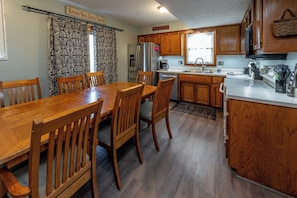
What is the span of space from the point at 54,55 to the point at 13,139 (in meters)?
2.53

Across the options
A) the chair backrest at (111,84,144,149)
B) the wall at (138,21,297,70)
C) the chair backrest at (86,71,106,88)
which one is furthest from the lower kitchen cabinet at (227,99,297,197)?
the chair backrest at (86,71,106,88)

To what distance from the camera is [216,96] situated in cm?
406

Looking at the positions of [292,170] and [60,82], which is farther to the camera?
[60,82]

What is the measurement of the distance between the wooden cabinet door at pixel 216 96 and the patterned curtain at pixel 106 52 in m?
2.59

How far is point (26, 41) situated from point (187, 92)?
3685 millimetres

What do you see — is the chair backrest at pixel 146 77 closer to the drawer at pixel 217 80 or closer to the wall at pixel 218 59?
the drawer at pixel 217 80

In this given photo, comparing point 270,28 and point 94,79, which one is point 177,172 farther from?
point 94,79

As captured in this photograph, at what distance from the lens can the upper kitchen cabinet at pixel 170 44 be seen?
4.79 metres

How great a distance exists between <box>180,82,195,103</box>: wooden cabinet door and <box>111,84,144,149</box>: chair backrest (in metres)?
2.90

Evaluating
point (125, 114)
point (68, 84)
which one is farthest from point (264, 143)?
point (68, 84)

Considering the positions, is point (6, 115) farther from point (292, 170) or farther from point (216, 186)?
point (292, 170)

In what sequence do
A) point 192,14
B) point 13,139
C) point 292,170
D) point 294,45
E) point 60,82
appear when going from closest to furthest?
point 13,139 < point 292,170 < point 294,45 < point 60,82 < point 192,14

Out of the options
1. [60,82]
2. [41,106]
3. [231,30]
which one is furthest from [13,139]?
[231,30]

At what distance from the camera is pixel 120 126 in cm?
164
